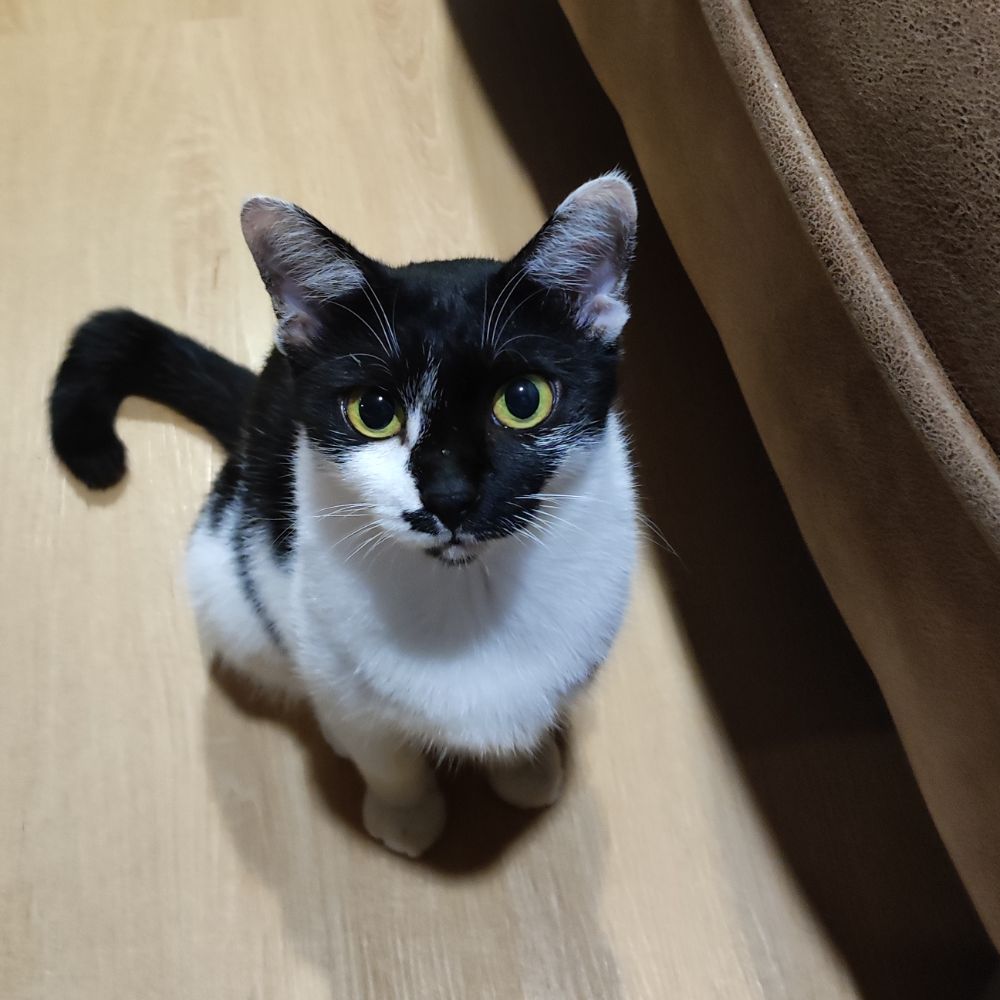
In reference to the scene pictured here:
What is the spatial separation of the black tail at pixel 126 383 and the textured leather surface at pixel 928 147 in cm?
69

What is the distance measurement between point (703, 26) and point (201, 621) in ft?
2.74

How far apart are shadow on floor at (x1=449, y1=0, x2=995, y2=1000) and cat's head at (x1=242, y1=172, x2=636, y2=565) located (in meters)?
0.59

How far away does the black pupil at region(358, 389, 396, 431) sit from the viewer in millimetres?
654

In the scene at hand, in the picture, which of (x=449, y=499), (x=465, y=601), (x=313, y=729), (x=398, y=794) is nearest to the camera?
(x=449, y=499)

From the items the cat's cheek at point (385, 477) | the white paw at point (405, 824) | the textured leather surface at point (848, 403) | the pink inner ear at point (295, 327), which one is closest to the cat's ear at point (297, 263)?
the pink inner ear at point (295, 327)

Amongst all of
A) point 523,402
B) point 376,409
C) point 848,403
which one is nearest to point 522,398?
point 523,402

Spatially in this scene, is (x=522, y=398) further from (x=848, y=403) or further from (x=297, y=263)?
(x=848, y=403)

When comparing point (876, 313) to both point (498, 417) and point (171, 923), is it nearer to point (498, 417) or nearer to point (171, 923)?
point (498, 417)

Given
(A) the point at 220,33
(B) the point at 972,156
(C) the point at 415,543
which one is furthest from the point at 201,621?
(A) the point at 220,33

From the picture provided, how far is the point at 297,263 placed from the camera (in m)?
0.65

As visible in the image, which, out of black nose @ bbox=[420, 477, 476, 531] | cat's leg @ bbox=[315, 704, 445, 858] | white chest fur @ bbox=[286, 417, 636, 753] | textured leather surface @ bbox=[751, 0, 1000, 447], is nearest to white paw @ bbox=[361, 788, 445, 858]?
cat's leg @ bbox=[315, 704, 445, 858]

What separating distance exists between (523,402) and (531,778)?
54 centimetres

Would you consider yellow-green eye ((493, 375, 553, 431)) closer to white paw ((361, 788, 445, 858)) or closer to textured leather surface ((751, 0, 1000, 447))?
textured leather surface ((751, 0, 1000, 447))

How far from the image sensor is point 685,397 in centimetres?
132
